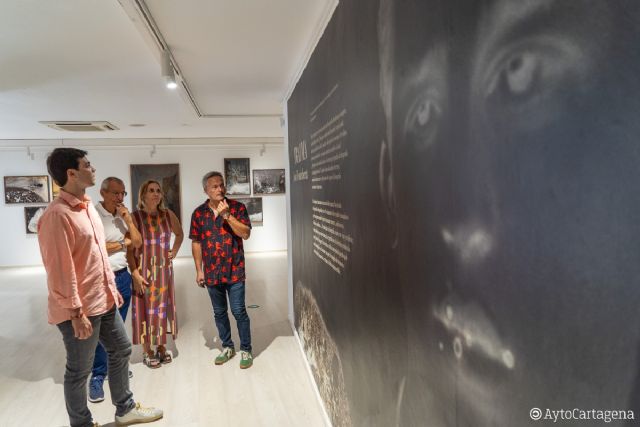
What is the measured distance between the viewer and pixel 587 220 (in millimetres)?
597

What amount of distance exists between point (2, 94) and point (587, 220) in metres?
5.56

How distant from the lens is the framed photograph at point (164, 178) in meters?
9.38

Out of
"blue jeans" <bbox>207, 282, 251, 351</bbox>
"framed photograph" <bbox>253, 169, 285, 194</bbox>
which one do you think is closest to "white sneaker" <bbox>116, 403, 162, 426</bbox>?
"blue jeans" <bbox>207, 282, 251, 351</bbox>

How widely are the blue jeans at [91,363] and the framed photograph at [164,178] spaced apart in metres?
7.23

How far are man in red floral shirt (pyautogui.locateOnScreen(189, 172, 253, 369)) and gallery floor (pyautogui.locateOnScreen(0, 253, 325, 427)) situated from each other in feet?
0.94

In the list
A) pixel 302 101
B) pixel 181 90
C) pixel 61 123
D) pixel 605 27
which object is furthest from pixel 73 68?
pixel 605 27

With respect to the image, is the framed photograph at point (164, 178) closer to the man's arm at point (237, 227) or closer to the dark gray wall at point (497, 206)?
the man's arm at point (237, 227)

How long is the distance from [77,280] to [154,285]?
1.29 m

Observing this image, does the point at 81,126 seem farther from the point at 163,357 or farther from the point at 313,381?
the point at 313,381

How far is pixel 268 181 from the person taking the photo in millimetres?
10078

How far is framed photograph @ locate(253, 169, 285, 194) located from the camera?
32.8 feet

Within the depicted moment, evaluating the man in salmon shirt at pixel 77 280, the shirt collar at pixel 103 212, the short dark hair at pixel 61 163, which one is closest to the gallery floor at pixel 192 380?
the man in salmon shirt at pixel 77 280

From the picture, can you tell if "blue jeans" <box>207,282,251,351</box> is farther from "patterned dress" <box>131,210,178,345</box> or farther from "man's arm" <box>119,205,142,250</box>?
"man's arm" <box>119,205,142,250</box>

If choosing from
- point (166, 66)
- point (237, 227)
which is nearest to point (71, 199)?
point (166, 66)
